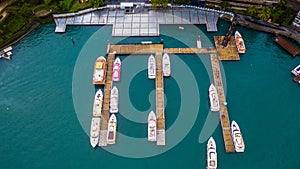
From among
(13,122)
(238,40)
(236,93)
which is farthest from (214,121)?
(13,122)

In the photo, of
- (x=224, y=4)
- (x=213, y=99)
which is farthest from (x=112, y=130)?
(x=224, y=4)

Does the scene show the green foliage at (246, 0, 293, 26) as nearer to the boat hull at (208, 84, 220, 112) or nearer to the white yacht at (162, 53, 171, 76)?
the boat hull at (208, 84, 220, 112)

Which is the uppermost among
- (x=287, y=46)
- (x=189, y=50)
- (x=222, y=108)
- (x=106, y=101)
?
(x=287, y=46)

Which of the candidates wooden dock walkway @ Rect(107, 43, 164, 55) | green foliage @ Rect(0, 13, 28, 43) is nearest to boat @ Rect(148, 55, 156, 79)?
wooden dock walkway @ Rect(107, 43, 164, 55)

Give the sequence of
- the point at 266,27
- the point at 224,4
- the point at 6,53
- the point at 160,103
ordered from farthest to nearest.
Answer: the point at 224,4, the point at 266,27, the point at 6,53, the point at 160,103

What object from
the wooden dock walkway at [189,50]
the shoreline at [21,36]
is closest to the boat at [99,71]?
the wooden dock walkway at [189,50]

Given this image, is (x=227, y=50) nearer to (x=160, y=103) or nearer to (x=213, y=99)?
(x=213, y=99)

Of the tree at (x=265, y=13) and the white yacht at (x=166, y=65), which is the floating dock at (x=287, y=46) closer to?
the tree at (x=265, y=13)
